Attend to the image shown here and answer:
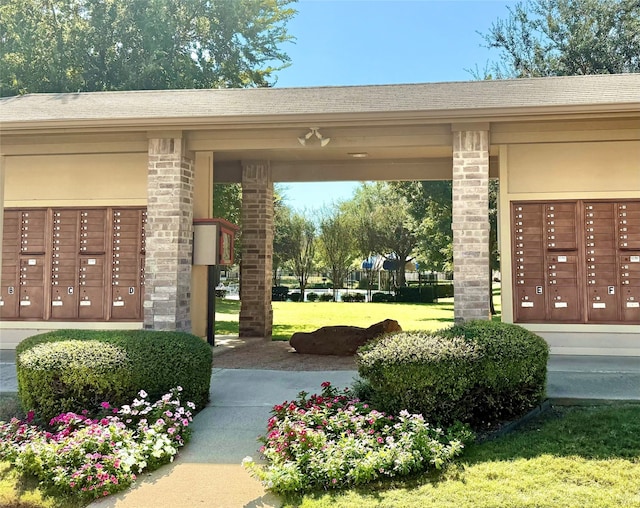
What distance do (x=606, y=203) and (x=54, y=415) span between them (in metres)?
7.41

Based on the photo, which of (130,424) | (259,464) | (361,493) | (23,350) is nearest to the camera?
(361,493)

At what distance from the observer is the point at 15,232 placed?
8.67 metres

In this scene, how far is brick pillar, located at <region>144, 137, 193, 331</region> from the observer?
7492 mm

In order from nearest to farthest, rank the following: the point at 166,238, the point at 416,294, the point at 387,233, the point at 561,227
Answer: the point at 166,238
the point at 561,227
the point at 416,294
the point at 387,233

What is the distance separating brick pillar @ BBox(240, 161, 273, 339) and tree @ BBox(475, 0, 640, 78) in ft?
39.9

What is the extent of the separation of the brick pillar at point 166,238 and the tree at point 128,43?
10.4 m

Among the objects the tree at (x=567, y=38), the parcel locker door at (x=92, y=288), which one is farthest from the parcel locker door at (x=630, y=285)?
the tree at (x=567, y=38)

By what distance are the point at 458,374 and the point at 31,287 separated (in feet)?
23.0

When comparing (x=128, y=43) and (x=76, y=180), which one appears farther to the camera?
(x=128, y=43)

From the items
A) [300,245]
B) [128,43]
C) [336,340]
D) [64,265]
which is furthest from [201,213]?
[300,245]

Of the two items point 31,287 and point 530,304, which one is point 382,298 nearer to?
point 530,304

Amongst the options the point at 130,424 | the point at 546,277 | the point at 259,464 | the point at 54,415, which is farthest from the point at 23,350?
the point at 546,277

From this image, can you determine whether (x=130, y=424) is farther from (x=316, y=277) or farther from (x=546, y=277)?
(x=316, y=277)

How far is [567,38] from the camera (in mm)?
18609
